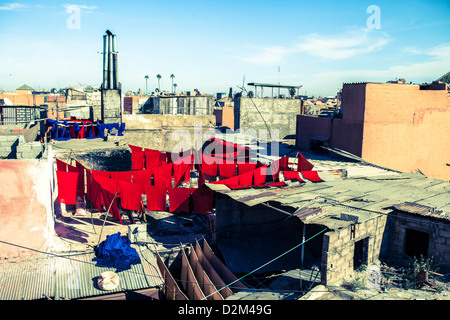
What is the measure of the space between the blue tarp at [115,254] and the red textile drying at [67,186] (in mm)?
3348

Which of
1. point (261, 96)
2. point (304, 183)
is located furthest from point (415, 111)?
point (261, 96)

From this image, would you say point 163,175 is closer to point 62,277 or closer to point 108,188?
point 108,188

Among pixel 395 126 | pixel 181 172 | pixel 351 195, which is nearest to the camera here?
pixel 351 195

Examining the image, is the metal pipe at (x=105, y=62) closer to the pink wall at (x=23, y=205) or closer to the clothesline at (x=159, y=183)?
the clothesline at (x=159, y=183)

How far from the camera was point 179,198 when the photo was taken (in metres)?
14.8

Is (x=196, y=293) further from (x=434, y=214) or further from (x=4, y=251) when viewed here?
(x=434, y=214)

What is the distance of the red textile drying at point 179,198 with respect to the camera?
14.8 metres

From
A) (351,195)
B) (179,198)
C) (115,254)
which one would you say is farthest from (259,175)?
(115,254)

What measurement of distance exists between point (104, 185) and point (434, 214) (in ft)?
37.7

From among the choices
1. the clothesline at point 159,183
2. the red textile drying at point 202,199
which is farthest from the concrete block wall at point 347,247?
the red textile drying at point 202,199

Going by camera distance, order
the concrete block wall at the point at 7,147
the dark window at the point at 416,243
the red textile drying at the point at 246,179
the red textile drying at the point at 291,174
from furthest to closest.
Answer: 1. the red textile drying at the point at 291,174
2. the red textile drying at the point at 246,179
3. the concrete block wall at the point at 7,147
4. the dark window at the point at 416,243

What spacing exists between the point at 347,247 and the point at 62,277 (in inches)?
323

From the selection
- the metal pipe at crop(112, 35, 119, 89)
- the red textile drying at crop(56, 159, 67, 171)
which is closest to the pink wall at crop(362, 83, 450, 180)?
the red textile drying at crop(56, 159, 67, 171)

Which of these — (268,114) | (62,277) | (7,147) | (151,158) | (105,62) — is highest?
(105,62)
